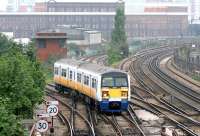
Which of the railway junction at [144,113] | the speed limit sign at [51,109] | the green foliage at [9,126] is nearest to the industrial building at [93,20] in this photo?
the railway junction at [144,113]

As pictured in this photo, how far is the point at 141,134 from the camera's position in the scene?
80.3 feet

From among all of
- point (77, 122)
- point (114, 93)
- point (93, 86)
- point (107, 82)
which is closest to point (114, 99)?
point (114, 93)

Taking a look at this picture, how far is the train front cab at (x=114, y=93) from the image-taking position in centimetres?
3003

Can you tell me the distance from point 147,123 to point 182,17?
148660mm

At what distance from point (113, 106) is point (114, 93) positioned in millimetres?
667

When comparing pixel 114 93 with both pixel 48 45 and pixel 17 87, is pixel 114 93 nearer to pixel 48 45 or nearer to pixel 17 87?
pixel 17 87

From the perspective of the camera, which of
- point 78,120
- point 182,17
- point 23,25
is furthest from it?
point 182,17

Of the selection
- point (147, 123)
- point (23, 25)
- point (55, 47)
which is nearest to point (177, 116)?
point (147, 123)

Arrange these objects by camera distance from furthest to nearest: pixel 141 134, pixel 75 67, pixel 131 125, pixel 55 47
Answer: pixel 55 47, pixel 75 67, pixel 131 125, pixel 141 134

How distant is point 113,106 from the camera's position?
30094 mm

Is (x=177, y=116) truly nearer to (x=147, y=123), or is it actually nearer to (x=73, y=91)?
(x=147, y=123)

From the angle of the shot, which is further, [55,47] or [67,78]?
[55,47]

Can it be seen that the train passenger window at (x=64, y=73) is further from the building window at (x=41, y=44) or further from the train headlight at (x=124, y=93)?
the building window at (x=41, y=44)

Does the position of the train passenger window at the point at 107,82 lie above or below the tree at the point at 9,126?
below
